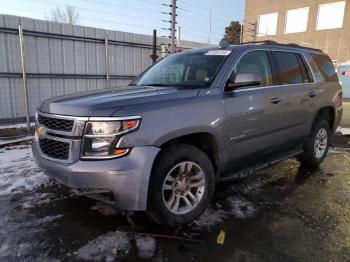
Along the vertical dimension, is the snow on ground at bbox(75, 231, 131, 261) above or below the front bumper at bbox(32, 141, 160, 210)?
below

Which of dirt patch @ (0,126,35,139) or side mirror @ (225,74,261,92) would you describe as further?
dirt patch @ (0,126,35,139)

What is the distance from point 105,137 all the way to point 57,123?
1.96ft

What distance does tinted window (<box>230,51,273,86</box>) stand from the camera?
12.6 feet

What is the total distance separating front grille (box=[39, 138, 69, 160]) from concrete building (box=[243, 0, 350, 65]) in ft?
84.8

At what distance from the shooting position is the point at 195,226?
331 centimetres

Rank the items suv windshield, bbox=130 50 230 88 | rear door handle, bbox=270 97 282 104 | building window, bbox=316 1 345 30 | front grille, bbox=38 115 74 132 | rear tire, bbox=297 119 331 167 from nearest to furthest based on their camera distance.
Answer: front grille, bbox=38 115 74 132
suv windshield, bbox=130 50 230 88
rear door handle, bbox=270 97 282 104
rear tire, bbox=297 119 331 167
building window, bbox=316 1 345 30

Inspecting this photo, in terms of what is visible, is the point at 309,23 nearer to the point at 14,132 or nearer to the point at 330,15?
the point at 330,15

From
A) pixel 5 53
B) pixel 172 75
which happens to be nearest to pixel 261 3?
pixel 5 53

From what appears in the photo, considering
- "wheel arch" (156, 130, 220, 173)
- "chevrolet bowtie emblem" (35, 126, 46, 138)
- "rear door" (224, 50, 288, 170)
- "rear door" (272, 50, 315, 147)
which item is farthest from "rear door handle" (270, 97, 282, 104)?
"chevrolet bowtie emblem" (35, 126, 46, 138)

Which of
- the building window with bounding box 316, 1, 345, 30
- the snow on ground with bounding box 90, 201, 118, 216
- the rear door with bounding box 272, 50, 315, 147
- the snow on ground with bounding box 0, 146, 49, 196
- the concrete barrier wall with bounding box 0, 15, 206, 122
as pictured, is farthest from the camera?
the building window with bounding box 316, 1, 345, 30

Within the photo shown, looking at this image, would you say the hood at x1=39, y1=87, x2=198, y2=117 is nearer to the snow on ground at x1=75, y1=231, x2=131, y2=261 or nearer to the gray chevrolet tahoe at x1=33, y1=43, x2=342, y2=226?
the gray chevrolet tahoe at x1=33, y1=43, x2=342, y2=226

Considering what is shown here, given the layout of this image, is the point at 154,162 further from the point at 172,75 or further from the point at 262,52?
the point at 262,52

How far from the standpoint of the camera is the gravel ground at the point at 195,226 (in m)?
2.81

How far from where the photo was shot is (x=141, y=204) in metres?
2.85
